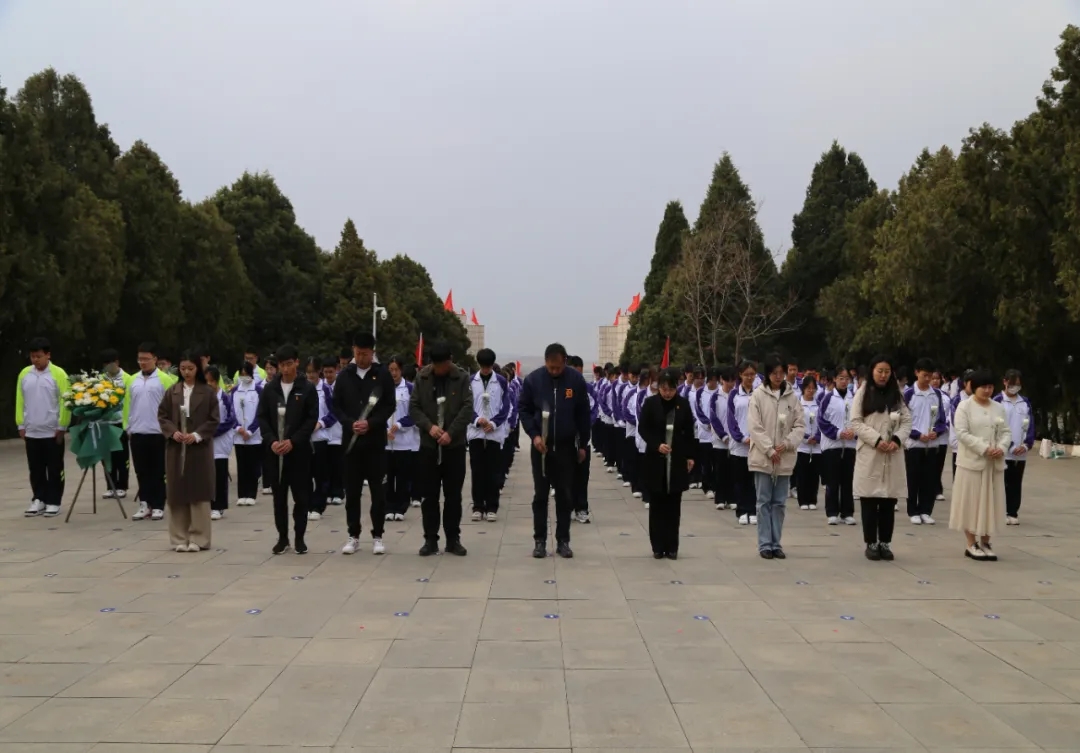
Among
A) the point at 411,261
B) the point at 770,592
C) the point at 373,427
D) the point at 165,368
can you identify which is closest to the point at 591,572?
the point at 770,592

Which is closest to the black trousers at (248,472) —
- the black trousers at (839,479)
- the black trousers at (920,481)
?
the black trousers at (839,479)

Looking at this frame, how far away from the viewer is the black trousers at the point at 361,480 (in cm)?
939

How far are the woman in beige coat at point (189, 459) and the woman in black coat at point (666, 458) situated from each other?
4295 millimetres

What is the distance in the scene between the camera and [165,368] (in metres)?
12.7

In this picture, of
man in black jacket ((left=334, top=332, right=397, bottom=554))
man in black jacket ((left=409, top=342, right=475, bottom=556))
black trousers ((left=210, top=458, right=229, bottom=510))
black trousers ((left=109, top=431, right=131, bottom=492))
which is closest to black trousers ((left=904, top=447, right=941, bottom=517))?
man in black jacket ((left=409, top=342, right=475, bottom=556))

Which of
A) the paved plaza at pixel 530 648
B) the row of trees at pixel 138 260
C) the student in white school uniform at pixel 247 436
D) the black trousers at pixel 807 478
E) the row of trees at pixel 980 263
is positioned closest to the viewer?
the paved plaza at pixel 530 648

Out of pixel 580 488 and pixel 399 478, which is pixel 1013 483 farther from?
pixel 399 478

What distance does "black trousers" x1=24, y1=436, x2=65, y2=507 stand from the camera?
38.6 ft

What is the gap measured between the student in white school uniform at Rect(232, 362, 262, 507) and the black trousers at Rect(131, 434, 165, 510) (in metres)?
1.43

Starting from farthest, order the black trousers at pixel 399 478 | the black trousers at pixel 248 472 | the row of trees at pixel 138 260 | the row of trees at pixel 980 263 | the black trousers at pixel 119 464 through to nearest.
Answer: the row of trees at pixel 138 260, the row of trees at pixel 980 263, the black trousers at pixel 248 472, the black trousers at pixel 119 464, the black trousers at pixel 399 478

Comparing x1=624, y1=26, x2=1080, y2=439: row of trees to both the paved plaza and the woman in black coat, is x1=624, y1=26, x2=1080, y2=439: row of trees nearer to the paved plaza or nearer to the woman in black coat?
the woman in black coat

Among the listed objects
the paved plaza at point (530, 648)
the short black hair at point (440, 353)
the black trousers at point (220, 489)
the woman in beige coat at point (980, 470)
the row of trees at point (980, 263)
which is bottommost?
the paved plaza at point (530, 648)

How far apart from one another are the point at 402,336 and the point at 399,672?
57.6 m

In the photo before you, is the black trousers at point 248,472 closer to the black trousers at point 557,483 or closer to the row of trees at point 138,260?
the black trousers at point 557,483
